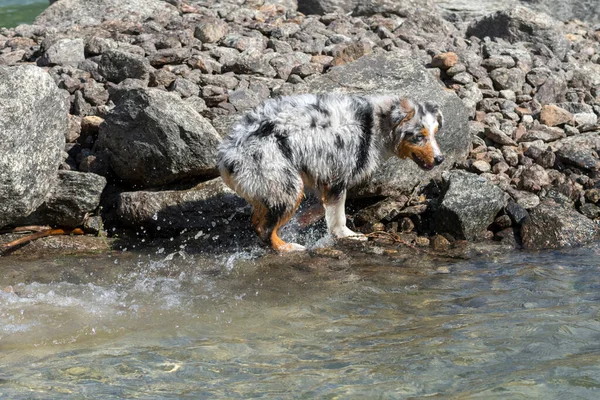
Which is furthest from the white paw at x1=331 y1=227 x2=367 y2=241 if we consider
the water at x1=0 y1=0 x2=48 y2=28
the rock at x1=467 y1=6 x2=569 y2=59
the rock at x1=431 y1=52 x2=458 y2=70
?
the water at x1=0 y1=0 x2=48 y2=28

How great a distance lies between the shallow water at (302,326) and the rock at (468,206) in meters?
0.42

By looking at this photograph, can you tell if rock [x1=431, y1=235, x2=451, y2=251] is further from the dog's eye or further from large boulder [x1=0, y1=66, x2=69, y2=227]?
large boulder [x1=0, y1=66, x2=69, y2=227]

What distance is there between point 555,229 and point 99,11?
740cm

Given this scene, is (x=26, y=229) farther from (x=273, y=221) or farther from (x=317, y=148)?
(x=317, y=148)

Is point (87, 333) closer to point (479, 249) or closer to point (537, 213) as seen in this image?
point (479, 249)

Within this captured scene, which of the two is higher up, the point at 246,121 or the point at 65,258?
the point at 246,121

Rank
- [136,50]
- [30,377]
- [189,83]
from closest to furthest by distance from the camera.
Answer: [30,377] < [189,83] < [136,50]

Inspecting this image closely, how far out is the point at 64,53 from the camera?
9578 mm

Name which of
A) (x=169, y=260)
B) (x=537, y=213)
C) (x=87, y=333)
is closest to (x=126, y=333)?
(x=87, y=333)

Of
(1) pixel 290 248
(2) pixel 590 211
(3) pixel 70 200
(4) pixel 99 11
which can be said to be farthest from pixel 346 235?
(4) pixel 99 11

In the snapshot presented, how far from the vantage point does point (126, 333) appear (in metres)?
5.49

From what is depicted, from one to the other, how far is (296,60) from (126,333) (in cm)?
521

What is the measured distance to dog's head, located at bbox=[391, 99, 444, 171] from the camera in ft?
24.4

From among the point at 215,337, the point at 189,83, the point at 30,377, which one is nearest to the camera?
the point at 30,377
